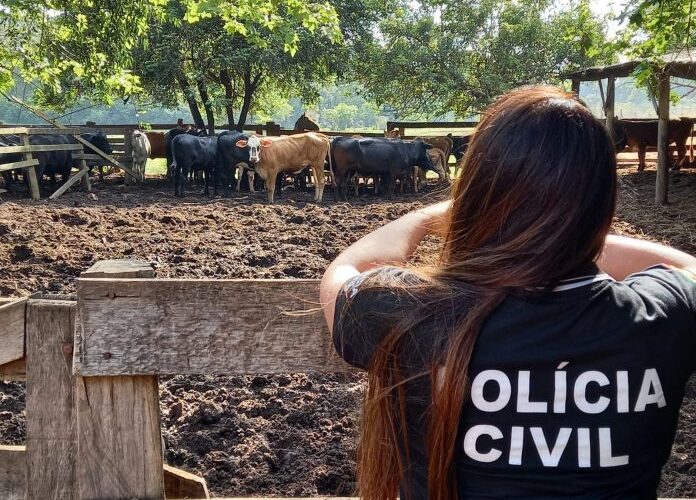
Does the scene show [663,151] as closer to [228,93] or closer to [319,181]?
[319,181]

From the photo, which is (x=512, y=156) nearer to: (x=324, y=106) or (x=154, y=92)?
(x=154, y=92)

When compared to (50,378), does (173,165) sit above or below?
above

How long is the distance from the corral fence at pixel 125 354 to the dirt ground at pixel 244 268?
1.46 ft

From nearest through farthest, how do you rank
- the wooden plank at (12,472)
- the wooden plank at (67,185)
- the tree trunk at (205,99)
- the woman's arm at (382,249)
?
1. the woman's arm at (382,249)
2. the wooden plank at (12,472)
3. the wooden plank at (67,185)
4. the tree trunk at (205,99)

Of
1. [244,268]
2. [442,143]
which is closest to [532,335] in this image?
[244,268]

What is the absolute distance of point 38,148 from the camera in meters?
18.3

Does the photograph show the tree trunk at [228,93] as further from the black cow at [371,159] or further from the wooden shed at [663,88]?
the wooden shed at [663,88]

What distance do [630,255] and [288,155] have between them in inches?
735

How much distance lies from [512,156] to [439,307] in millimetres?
288

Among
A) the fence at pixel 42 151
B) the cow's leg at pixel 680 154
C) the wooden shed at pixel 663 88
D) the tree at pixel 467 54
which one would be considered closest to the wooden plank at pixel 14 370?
the wooden shed at pixel 663 88

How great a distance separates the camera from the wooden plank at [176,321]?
6.88 feet

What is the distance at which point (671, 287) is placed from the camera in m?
1.48

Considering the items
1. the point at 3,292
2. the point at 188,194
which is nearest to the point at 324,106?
the point at 188,194

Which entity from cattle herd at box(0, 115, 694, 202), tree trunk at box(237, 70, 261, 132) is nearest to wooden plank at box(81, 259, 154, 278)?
cattle herd at box(0, 115, 694, 202)
